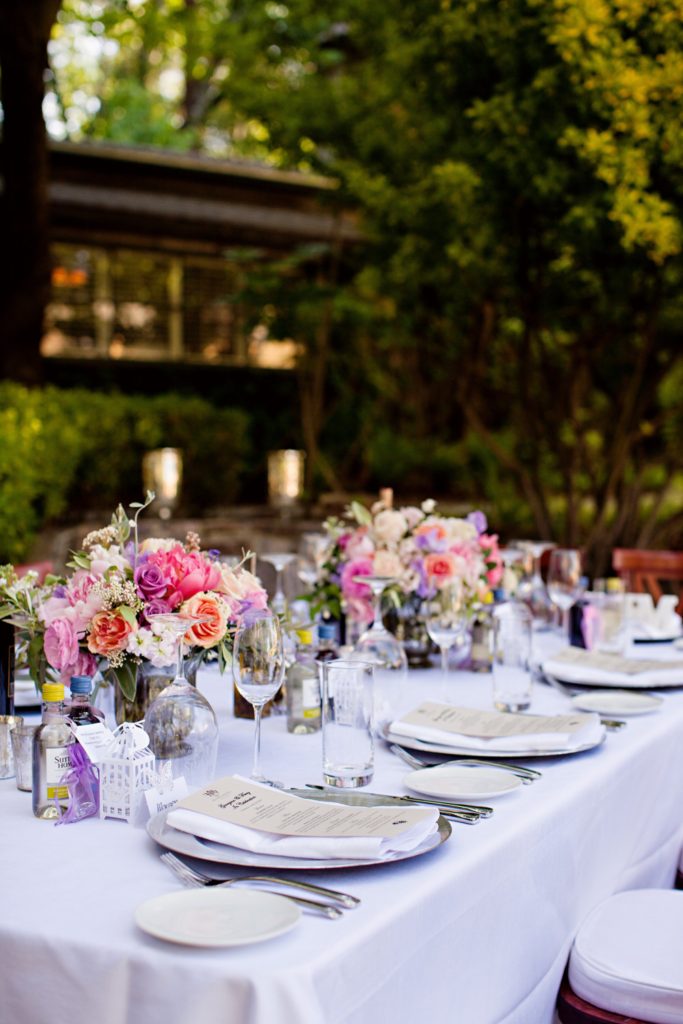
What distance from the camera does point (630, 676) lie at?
9.25 ft

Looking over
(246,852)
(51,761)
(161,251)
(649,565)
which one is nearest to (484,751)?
(246,852)

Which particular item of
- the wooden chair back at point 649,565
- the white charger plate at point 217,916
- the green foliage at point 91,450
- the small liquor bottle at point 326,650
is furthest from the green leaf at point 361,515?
the green foliage at point 91,450

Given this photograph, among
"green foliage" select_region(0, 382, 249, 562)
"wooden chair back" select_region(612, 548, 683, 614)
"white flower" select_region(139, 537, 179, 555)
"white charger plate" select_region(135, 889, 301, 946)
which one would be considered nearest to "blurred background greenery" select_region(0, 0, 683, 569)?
"green foliage" select_region(0, 382, 249, 562)

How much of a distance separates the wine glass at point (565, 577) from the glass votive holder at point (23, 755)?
5.65 ft

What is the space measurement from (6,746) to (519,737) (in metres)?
0.96

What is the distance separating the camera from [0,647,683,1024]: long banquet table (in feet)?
4.19

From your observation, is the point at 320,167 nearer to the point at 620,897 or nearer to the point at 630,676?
the point at 630,676

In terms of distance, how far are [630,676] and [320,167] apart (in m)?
7.08

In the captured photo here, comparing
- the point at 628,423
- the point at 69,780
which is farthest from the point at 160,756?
the point at 628,423

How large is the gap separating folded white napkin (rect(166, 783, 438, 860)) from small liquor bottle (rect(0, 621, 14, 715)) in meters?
0.58

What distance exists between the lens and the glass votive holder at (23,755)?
1926 millimetres

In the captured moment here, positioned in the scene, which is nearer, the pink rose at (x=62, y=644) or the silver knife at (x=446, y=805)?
the silver knife at (x=446, y=805)

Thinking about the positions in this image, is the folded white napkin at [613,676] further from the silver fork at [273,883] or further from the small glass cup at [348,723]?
the silver fork at [273,883]

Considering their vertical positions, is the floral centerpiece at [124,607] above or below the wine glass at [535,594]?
A: above
